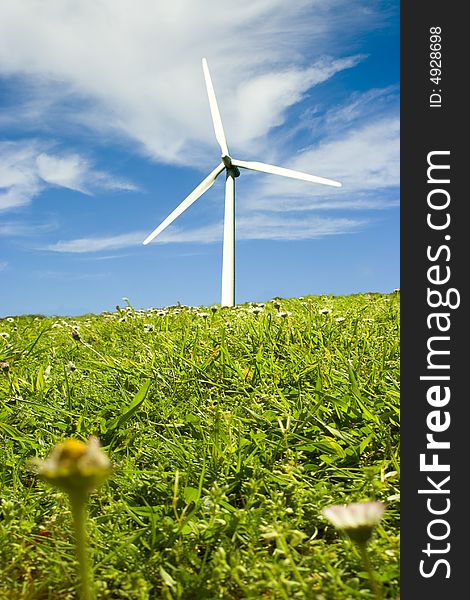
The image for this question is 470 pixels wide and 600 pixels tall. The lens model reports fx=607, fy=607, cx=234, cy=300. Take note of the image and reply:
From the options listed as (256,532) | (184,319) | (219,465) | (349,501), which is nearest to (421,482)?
(349,501)

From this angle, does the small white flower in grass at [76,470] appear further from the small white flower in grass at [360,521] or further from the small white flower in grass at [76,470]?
Answer: the small white flower in grass at [360,521]

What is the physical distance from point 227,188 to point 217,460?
1533cm

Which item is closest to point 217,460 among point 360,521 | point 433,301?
point 433,301

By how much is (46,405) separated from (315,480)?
7.26 ft

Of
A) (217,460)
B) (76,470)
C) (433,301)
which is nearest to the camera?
(76,470)

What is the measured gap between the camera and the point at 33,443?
3.91 metres

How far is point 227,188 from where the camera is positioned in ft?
59.3

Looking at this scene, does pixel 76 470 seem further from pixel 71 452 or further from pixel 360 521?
pixel 360 521

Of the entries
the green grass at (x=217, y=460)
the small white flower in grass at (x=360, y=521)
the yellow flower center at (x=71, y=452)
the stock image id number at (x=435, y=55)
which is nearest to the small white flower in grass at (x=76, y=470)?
the yellow flower center at (x=71, y=452)

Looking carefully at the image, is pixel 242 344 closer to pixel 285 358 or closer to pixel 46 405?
pixel 285 358

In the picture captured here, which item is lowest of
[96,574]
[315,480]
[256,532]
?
[96,574]

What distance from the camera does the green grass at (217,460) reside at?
244 cm

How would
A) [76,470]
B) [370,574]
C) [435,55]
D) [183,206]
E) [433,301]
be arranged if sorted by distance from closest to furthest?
[76,470] → [370,574] → [433,301] → [435,55] → [183,206]

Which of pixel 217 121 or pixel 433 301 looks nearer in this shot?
pixel 433 301
